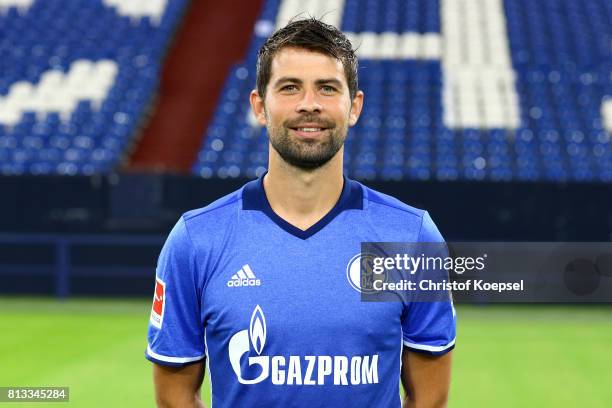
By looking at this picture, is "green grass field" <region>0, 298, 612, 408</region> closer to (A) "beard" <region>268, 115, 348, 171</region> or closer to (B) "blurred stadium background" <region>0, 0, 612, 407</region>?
(B) "blurred stadium background" <region>0, 0, 612, 407</region>

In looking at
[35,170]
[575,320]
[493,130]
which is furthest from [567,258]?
[35,170]

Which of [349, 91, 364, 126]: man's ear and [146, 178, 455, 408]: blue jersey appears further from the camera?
[349, 91, 364, 126]: man's ear

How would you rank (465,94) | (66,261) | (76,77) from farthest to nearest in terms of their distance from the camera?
(76,77)
(465,94)
(66,261)

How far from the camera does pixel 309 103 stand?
228 cm

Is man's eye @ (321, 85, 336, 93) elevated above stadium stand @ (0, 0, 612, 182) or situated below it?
below

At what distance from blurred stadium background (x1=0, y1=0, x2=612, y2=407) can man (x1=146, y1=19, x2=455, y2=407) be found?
5.15 m

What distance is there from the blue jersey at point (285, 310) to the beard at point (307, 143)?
0.59 ft

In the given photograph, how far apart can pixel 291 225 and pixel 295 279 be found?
0.16 meters

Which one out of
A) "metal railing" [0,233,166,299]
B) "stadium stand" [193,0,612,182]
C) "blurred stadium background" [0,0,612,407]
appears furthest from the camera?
"stadium stand" [193,0,612,182]

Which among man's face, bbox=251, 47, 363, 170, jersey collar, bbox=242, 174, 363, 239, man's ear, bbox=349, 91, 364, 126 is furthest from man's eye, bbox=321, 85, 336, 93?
jersey collar, bbox=242, 174, 363, 239

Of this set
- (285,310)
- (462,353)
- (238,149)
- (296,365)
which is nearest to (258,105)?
(285,310)

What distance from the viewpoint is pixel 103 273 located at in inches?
519

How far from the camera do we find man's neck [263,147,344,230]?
242 centimetres

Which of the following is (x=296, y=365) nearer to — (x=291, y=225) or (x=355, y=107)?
(x=291, y=225)
